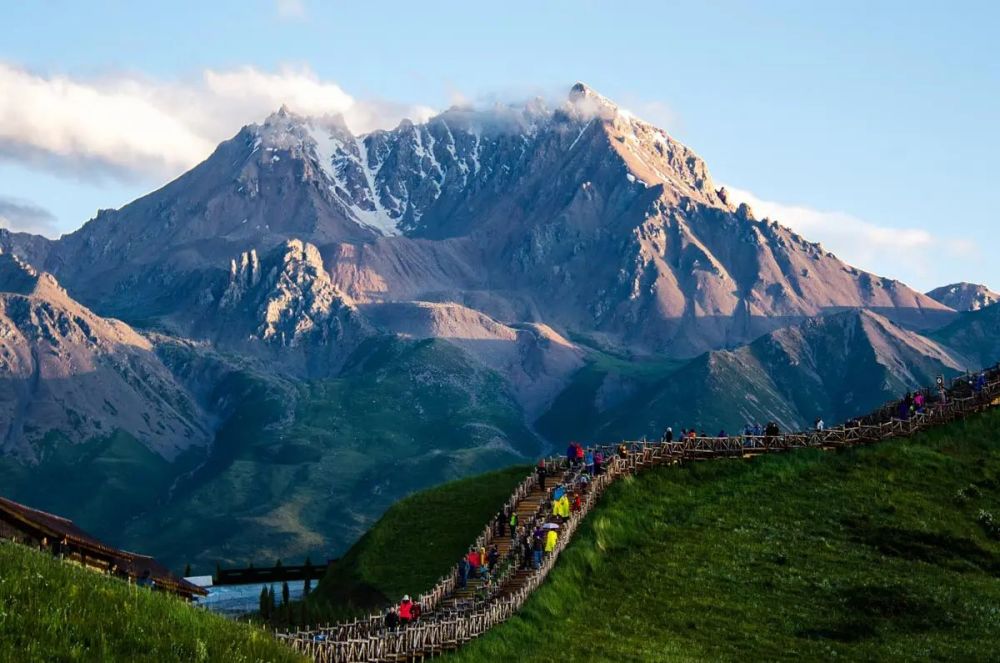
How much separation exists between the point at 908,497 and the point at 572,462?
20561 millimetres

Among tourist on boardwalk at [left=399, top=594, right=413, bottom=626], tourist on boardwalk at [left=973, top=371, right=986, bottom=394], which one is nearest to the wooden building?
tourist on boardwalk at [left=399, top=594, right=413, bottom=626]

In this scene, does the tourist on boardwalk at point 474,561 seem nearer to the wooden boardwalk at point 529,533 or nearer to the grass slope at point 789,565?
the wooden boardwalk at point 529,533

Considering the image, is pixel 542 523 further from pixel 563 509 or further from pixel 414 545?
pixel 414 545

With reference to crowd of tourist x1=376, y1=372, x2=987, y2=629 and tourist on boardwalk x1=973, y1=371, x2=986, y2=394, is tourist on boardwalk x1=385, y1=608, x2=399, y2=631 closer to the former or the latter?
Answer: crowd of tourist x1=376, y1=372, x2=987, y2=629

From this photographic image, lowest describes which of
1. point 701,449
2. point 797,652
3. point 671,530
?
point 797,652

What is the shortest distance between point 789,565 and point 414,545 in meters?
25.8

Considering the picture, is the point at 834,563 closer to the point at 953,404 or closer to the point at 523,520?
the point at 523,520

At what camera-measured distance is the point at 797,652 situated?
195ft

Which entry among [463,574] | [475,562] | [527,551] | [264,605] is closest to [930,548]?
[527,551]

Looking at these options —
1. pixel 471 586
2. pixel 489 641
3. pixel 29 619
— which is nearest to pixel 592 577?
pixel 471 586

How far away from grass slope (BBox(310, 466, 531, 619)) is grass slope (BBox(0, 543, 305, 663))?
2670 cm

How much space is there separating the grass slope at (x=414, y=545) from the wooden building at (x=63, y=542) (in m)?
9.90

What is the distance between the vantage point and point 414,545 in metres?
87.2

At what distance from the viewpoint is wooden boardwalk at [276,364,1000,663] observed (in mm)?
52781
